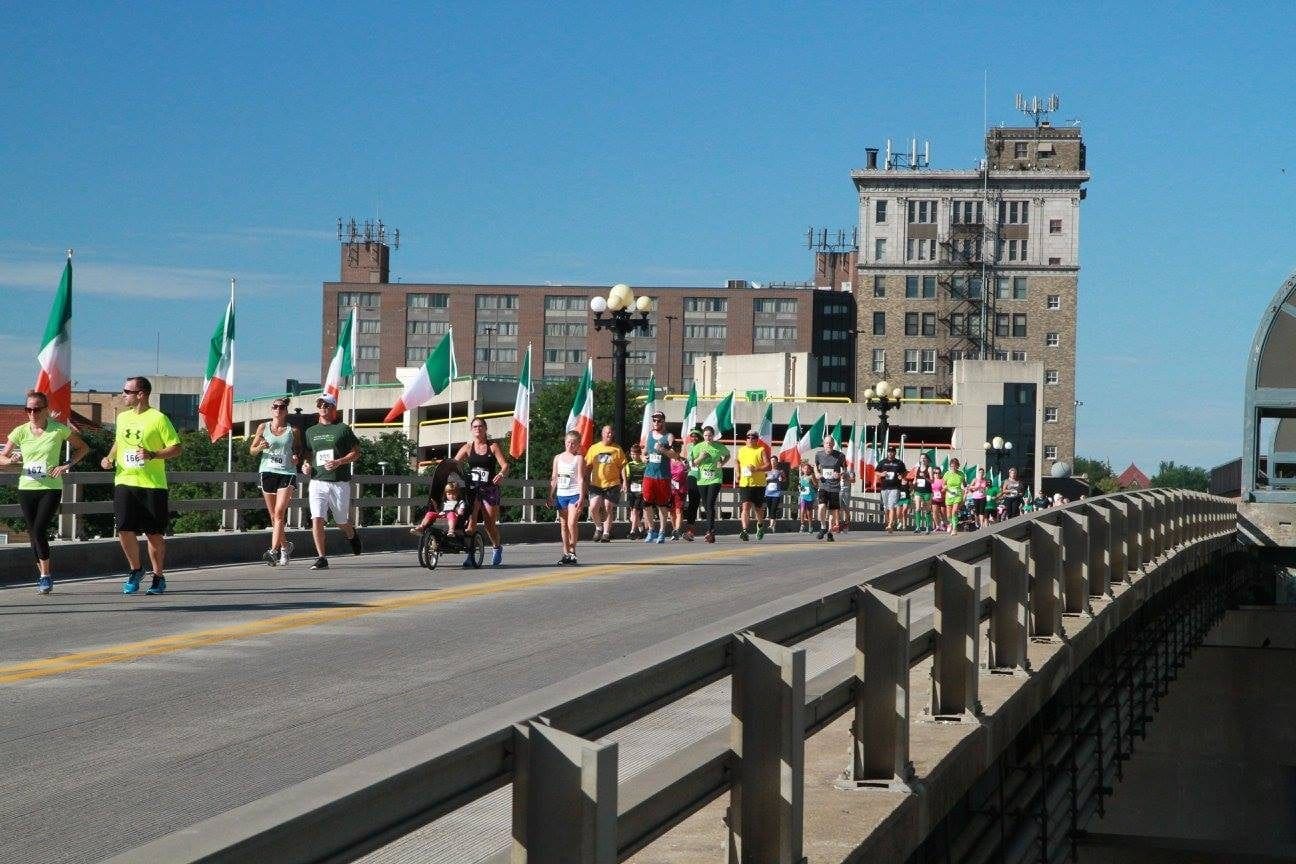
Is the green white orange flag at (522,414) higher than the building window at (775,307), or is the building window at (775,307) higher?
the building window at (775,307)

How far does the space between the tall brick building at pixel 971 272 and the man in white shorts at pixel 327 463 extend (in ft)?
466

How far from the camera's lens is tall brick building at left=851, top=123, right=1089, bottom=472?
160125 mm

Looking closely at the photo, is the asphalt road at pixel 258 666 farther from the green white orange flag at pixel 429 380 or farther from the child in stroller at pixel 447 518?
the green white orange flag at pixel 429 380

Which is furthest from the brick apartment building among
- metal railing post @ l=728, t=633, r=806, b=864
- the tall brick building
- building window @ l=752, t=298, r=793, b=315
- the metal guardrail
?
metal railing post @ l=728, t=633, r=806, b=864

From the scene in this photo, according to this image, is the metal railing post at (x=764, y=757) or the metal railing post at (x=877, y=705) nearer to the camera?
the metal railing post at (x=764, y=757)

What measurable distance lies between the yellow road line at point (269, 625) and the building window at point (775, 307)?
172m

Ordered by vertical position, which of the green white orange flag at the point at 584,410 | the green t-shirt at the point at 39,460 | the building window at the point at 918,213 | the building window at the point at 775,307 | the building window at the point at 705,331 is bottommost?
the green t-shirt at the point at 39,460

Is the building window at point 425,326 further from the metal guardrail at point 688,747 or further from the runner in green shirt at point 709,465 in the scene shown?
the metal guardrail at point 688,747

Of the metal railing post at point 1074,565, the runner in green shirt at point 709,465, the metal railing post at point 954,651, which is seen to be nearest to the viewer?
the metal railing post at point 954,651

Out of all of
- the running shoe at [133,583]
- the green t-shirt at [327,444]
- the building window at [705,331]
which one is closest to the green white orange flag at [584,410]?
the green t-shirt at [327,444]

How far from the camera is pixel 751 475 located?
31.2m

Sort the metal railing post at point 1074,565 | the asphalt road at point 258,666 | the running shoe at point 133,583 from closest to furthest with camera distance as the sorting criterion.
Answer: the asphalt road at point 258,666, the metal railing post at point 1074,565, the running shoe at point 133,583

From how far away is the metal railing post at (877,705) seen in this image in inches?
257

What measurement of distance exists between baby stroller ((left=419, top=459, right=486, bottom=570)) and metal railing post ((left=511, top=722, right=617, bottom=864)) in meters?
16.8
